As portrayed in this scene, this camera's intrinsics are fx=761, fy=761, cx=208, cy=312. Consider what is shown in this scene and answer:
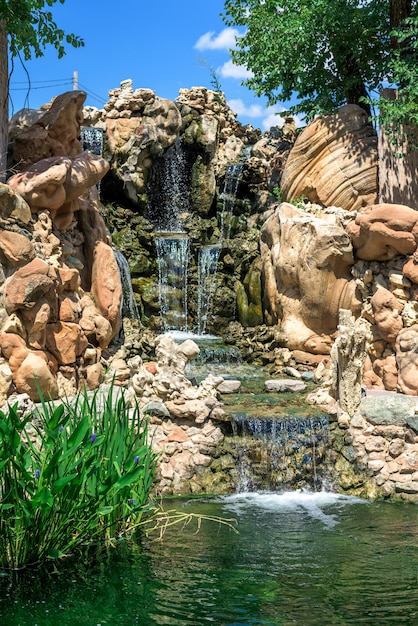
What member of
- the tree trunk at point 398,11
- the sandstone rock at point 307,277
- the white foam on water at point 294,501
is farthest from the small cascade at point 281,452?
the tree trunk at point 398,11

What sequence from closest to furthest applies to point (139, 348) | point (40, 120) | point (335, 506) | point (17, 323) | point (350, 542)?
point (350, 542) → point (335, 506) → point (17, 323) → point (40, 120) → point (139, 348)

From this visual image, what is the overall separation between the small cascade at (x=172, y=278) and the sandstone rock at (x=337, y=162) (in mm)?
3054

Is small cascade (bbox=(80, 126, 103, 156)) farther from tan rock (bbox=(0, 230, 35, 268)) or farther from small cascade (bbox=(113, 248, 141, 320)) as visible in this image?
tan rock (bbox=(0, 230, 35, 268))

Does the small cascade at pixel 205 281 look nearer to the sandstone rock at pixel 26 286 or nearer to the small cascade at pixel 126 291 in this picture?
the small cascade at pixel 126 291

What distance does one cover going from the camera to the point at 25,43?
12.8 m

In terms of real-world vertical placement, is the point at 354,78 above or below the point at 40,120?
above

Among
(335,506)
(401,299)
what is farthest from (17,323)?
(401,299)

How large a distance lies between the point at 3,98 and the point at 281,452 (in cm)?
706

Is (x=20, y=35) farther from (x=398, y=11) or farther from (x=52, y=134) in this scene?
(x=398, y=11)

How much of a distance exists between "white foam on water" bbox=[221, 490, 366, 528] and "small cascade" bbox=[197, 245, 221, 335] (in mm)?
7769

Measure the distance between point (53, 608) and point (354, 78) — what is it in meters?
13.7

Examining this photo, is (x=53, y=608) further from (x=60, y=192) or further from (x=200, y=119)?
(x=200, y=119)

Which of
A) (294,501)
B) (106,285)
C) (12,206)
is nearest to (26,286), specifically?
(12,206)

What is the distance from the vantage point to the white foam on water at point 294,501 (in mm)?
8471
